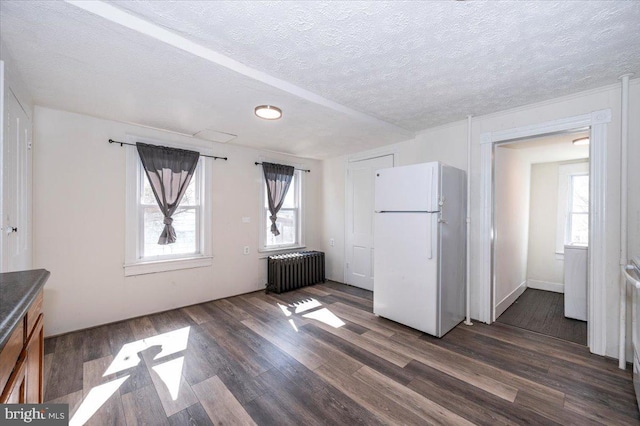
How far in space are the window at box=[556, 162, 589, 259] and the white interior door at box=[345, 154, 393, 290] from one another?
9.52ft

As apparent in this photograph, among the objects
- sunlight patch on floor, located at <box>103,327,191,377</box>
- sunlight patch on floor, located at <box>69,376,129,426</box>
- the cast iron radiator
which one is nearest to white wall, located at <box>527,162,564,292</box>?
the cast iron radiator

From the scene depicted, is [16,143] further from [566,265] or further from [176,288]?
[566,265]

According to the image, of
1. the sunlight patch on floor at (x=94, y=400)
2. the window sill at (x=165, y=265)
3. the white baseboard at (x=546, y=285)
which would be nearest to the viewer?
the sunlight patch on floor at (x=94, y=400)

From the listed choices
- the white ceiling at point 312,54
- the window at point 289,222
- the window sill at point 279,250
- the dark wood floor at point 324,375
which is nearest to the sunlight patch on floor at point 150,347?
the dark wood floor at point 324,375

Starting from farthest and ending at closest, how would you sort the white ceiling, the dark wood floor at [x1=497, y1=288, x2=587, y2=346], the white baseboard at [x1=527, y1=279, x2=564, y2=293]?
the white baseboard at [x1=527, y1=279, x2=564, y2=293] → the dark wood floor at [x1=497, y1=288, x2=587, y2=346] → the white ceiling

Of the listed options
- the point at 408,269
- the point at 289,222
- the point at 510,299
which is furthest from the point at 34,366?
the point at 510,299

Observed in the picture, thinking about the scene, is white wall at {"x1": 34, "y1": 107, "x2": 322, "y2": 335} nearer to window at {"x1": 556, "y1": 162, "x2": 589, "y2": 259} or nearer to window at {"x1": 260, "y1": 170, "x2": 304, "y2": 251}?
window at {"x1": 260, "y1": 170, "x2": 304, "y2": 251}

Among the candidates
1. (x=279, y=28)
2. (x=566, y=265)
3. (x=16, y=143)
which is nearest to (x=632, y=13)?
(x=279, y=28)

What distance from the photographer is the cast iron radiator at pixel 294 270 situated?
4.26 meters

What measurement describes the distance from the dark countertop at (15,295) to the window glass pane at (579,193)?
20.0ft

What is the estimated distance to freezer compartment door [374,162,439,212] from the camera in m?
2.74

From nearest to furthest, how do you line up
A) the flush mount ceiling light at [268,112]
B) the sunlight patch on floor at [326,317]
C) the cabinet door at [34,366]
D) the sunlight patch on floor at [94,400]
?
1. the cabinet door at [34,366]
2. the sunlight patch on floor at [94,400]
3. the flush mount ceiling light at [268,112]
4. the sunlight patch on floor at [326,317]

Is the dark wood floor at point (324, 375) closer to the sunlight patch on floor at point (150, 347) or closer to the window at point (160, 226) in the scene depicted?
the sunlight patch on floor at point (150, 347)

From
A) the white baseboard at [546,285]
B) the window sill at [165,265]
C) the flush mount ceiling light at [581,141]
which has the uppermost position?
the flush mount ceiling light at [581,141]
